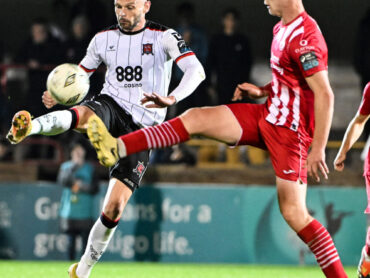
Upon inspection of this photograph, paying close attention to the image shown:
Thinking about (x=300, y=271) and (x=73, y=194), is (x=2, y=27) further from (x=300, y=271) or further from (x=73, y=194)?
(x=300, y=271)

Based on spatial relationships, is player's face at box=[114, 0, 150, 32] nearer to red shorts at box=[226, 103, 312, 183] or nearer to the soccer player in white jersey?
the soccer player in white jersey

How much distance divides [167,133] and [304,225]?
3.81 feet

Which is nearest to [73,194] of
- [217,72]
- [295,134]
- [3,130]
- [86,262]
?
[3,130]

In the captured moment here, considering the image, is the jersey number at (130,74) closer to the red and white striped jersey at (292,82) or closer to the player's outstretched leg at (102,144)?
the red and white striped jersey at (292,82)

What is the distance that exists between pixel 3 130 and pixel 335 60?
6450 millimetres

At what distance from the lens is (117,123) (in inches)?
262

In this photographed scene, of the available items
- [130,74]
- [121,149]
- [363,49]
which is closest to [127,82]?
[130,74]

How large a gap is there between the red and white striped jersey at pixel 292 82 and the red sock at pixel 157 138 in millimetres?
678

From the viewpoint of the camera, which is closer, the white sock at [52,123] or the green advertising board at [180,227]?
the white sock at [52,123]

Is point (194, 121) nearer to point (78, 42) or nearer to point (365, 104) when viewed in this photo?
point (365, 104)

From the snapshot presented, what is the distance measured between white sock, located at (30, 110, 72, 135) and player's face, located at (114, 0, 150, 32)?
1.02 metres

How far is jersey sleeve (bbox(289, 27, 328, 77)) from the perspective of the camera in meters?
5.38

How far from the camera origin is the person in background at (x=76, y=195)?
1130 cm

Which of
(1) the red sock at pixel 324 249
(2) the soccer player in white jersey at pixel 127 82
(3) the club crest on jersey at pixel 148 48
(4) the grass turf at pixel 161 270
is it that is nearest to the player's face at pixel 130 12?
(2) the soccer player in white jersey at pixel 127 82
